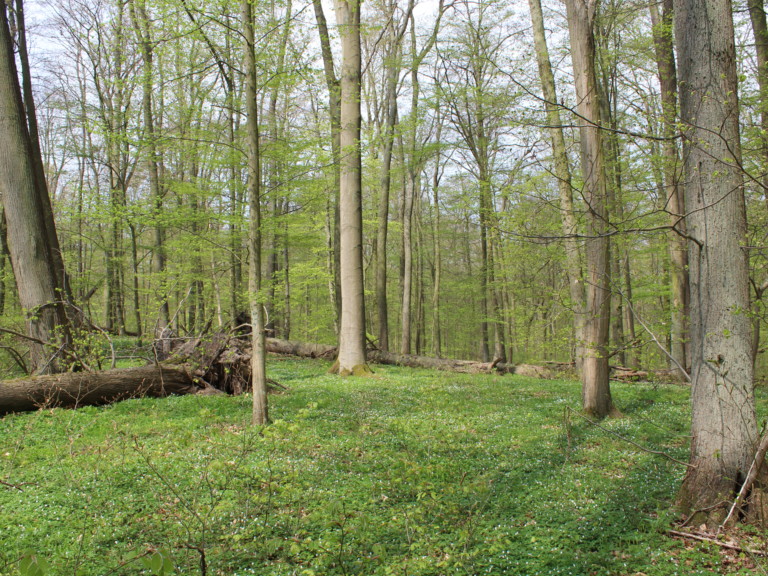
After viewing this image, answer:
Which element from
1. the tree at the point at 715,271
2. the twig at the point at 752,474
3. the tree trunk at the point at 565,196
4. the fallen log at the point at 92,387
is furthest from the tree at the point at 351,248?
the twig at the point at 752,474

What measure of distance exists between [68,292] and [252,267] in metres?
4.84

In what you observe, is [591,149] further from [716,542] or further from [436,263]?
[436,263]

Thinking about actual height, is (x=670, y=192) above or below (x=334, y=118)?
below

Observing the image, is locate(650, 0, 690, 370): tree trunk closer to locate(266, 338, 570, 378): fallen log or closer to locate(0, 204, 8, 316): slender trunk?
locate(266, 338, 570, 378): fallen log

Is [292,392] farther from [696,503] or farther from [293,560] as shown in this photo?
[696,503]

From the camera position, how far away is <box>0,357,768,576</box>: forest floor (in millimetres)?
3521

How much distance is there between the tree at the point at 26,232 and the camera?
796cm

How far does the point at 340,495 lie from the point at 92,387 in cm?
564

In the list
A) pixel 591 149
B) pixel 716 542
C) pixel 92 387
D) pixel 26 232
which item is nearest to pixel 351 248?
pixel 591 149

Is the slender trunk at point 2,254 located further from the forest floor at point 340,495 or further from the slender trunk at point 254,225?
the slender trunk at point 254,225

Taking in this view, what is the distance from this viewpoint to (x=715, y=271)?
404 centimetres

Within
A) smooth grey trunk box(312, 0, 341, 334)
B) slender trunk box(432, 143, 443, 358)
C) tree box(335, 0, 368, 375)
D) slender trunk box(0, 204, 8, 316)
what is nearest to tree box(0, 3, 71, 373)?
smooth grey trunk box(312, 0, 341, 334)

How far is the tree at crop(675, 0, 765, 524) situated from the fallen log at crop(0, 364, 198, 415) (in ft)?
28.2

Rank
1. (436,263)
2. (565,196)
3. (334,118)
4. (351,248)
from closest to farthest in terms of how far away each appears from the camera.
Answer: (565,196) → (351,248) → (334,118) → (436,263)
